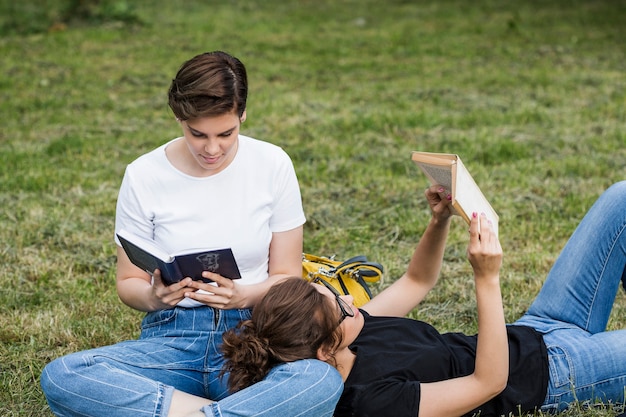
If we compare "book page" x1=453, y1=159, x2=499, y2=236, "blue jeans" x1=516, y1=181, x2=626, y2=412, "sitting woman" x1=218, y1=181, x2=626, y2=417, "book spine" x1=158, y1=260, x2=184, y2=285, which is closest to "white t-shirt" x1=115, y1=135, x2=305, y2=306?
"book spine" x1=158, y1=260, x2=184, y2=285

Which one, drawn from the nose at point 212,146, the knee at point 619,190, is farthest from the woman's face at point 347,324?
the knee at point 619,190

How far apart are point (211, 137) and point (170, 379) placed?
0.90 meters

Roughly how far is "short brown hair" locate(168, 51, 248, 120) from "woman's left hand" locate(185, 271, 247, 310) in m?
0.60

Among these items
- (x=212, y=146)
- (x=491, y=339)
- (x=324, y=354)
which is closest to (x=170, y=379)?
(x=324, y=354)

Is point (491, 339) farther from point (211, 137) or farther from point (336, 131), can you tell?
point (336, 131)

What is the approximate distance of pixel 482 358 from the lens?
2988 mm

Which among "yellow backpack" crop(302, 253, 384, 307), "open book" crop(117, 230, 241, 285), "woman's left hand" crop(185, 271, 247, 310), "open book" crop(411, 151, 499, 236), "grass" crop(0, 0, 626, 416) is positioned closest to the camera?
"open book" crop(411, 151, 499, 236)

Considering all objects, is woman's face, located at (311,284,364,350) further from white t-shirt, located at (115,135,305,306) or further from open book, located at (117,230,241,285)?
white t-shirt, located at (115,135,305,306)

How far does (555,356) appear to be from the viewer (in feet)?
10.9

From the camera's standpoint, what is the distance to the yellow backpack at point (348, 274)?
3713 mm

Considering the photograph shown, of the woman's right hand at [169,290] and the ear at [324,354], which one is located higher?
the woman's right hand at [169,290]

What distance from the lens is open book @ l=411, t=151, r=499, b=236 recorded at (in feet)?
9.62

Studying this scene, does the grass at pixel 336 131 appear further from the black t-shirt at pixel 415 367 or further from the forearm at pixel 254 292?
the forearm at pixel 254 292

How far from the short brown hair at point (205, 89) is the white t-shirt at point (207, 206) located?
301mm
